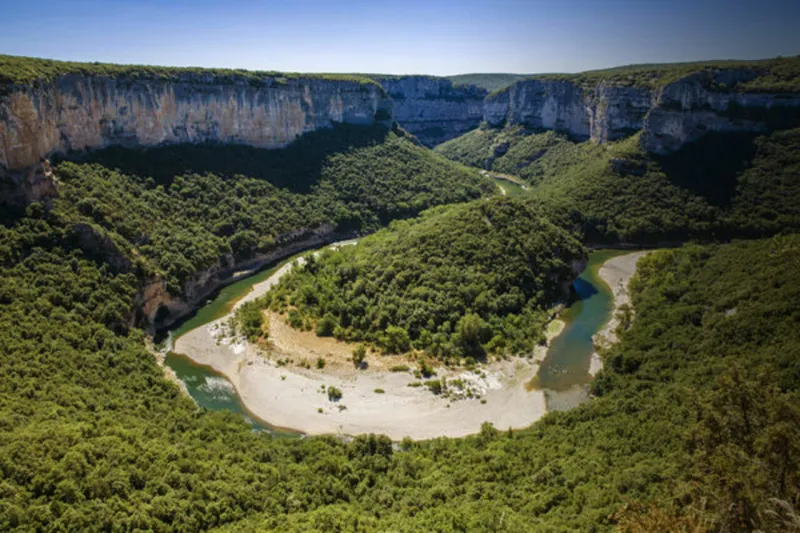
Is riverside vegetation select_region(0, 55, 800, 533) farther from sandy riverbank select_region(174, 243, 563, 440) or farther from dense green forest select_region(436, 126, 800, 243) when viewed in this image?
sandy riverbank select_region(174, 243, 563, 440)

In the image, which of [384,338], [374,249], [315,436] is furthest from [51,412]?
[374,249]

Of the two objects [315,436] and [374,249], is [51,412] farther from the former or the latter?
[374,249]

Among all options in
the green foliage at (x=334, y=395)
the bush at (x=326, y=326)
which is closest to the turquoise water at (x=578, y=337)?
the green foliage at (x=334, y=395)

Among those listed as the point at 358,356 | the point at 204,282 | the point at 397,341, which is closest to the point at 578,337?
the point at 397,341

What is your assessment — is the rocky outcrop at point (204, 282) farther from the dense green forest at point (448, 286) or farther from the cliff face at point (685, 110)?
the cliff face at point (685, 110)

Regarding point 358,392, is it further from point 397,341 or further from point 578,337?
point 578,337

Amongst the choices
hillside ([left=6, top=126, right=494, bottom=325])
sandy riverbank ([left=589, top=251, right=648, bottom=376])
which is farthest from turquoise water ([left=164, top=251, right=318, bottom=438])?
sandy riverbank ([left=589, top=251, right=648, bottom=376])
